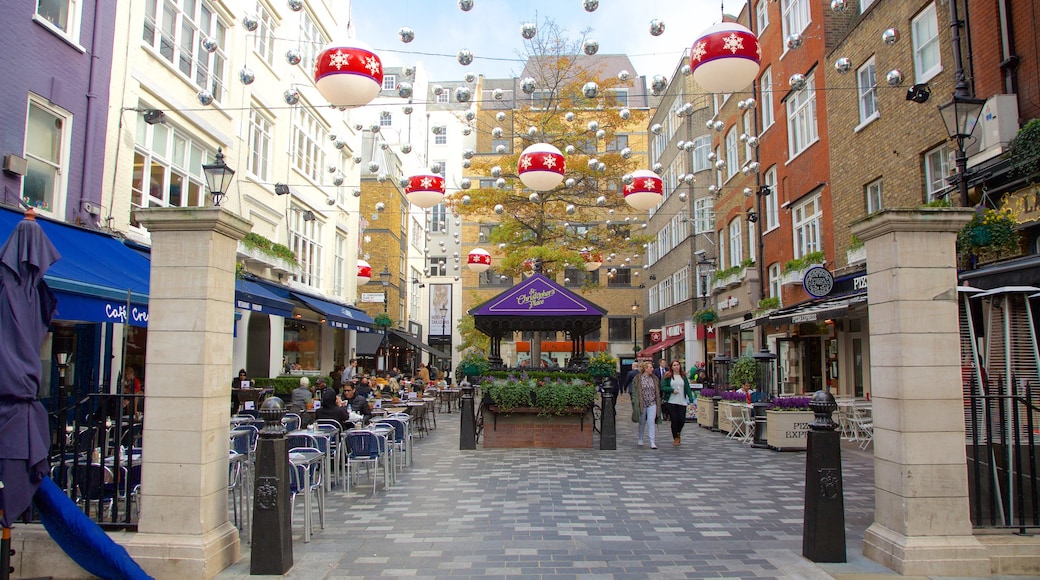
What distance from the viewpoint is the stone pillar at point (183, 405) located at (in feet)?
16.7

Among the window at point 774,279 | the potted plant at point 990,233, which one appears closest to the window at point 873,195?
the window at point 774,279

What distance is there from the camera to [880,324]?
5.50 metres

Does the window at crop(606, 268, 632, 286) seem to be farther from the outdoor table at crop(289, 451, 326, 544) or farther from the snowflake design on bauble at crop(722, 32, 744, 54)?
the outdoor table at crop(289, 451, 326, 544)

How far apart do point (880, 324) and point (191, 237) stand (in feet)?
18.7

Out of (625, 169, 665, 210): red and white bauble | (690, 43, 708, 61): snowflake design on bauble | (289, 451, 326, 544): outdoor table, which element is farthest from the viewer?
(625, 169, 665, 210): red and white bauble

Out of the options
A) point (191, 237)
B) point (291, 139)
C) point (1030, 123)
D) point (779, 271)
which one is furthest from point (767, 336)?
point (191, 237)

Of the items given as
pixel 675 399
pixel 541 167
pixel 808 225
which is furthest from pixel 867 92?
pixel 541 167

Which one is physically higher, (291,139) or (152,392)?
(291,139)

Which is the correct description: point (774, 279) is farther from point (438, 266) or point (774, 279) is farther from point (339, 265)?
point (438, 266)

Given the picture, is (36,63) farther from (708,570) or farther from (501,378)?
(708,570)

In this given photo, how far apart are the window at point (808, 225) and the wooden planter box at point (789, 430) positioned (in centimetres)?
775

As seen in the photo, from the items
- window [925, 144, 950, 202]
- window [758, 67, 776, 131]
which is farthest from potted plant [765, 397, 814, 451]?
window [758, 67, 776, 131]

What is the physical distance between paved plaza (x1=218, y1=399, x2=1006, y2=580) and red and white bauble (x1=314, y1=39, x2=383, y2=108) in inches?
202

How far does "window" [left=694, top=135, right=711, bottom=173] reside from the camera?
102ft
